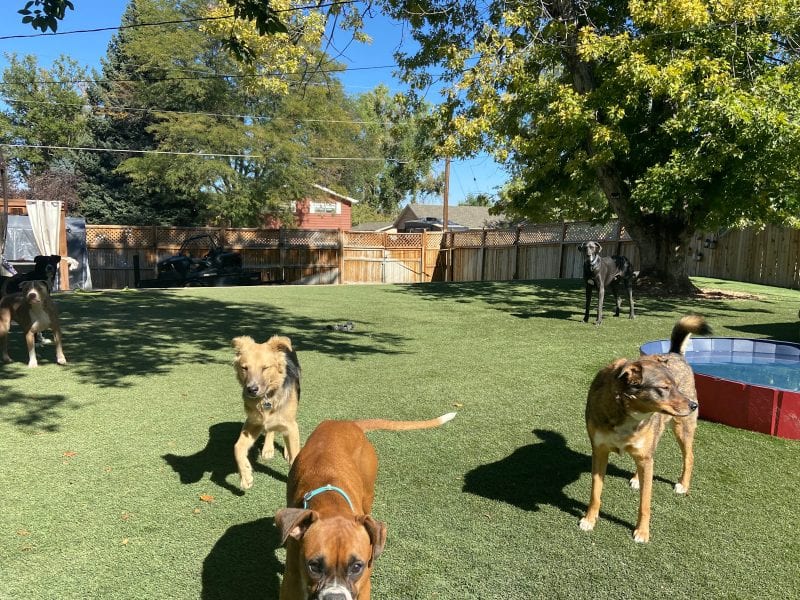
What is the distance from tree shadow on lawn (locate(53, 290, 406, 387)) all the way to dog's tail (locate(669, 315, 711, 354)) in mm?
4475

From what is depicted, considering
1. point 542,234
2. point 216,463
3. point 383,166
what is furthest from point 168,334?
point 383,166

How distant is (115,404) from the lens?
5406 mm

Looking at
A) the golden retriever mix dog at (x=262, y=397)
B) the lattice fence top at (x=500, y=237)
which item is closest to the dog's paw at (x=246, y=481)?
the golden retriever mix dog at (x=262, y=397)

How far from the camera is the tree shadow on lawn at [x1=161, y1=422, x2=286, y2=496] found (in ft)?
12.5

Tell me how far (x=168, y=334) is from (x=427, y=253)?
1831 cm

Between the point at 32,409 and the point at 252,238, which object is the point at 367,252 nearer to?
the point at 252,238

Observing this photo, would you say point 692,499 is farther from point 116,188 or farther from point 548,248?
point 116,188

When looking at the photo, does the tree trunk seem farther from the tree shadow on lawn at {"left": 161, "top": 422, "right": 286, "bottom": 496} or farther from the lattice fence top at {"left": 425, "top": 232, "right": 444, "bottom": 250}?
the lattice fence top at {"left": 425, "top": 232, "right": 444, "bottom": 250}

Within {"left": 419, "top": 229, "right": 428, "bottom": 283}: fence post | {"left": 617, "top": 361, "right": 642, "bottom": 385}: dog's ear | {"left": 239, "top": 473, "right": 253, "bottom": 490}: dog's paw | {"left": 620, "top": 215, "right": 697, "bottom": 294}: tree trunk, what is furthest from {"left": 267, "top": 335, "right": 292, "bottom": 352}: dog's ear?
{"left": 419, "top": 229, "right": 428, "bottom": 283}: fence post

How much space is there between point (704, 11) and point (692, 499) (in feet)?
34.0

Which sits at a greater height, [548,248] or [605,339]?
[548,248]

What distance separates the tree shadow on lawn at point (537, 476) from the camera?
351 centimetres

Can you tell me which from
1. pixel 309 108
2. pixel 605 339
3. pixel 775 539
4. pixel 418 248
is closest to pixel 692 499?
pixel 775 539

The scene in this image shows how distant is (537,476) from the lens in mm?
3895
